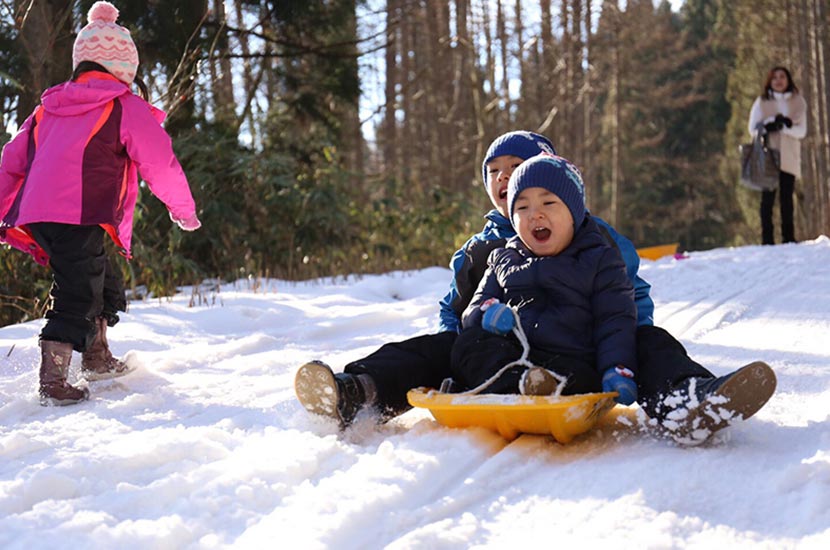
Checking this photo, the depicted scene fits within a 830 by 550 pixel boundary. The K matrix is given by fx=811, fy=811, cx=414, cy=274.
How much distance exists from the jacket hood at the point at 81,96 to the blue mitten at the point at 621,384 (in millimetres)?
1965

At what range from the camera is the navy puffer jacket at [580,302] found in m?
2.24

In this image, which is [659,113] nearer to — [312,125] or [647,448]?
[312,125]

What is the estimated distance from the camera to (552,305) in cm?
236

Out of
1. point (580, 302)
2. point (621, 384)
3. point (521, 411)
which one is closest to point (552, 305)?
point (580, 302)

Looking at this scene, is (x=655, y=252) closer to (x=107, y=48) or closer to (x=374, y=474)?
(x=107, y=48)

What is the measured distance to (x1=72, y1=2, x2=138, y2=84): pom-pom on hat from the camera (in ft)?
9.73

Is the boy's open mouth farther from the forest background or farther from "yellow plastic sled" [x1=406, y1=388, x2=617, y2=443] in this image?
the forest background

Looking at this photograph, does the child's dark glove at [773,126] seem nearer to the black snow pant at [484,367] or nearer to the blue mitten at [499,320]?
the black snow pant at [484,367]

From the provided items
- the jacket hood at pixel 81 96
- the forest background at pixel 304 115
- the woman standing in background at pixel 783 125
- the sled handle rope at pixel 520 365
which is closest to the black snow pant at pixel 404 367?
the sled handle rope at pixel 520 365

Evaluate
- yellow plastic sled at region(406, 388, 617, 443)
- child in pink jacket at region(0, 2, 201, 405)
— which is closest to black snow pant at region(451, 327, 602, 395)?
yellow plastic sled at region(406, 388, 617, 443)

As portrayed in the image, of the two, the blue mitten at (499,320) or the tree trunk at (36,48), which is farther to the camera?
the tree trunk at (36,48)

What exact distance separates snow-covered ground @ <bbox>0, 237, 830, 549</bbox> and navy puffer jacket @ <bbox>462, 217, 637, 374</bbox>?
240 mm

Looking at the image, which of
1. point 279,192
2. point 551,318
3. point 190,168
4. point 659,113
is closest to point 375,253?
point 279,192

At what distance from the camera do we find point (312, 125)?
31.5ft
